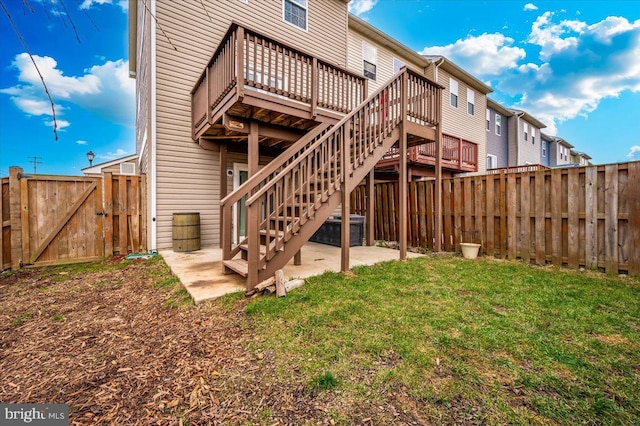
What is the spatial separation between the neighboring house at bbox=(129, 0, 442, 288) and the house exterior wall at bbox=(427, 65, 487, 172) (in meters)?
7.30

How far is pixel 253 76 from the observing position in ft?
16.4

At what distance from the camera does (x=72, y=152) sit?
569 inches

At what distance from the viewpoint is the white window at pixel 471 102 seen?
1447 centimetres

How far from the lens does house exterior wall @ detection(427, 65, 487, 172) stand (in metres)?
13.1

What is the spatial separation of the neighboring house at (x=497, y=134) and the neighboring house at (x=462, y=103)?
128 centimetres

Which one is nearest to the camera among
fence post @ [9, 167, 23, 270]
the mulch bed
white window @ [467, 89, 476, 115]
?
the mulch bed

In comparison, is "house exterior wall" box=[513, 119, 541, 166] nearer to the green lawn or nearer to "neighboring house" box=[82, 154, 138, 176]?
the green lawn

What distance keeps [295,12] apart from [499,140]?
15.6m

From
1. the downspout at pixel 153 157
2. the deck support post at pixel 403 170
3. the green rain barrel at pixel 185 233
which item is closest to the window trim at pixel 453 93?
the deck support post at pixel 403 170

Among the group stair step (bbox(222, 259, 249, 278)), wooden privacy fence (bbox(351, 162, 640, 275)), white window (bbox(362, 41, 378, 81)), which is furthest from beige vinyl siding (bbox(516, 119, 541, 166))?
stair step (bbox(222, 259, 249, 278))

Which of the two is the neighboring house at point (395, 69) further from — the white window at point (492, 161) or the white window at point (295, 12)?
the white window at point (492, 161)

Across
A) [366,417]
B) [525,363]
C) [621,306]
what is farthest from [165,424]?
[621,306]

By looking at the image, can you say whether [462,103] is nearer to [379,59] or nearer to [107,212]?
[379,59]

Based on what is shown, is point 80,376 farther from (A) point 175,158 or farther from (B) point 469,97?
(B) point 469,97
